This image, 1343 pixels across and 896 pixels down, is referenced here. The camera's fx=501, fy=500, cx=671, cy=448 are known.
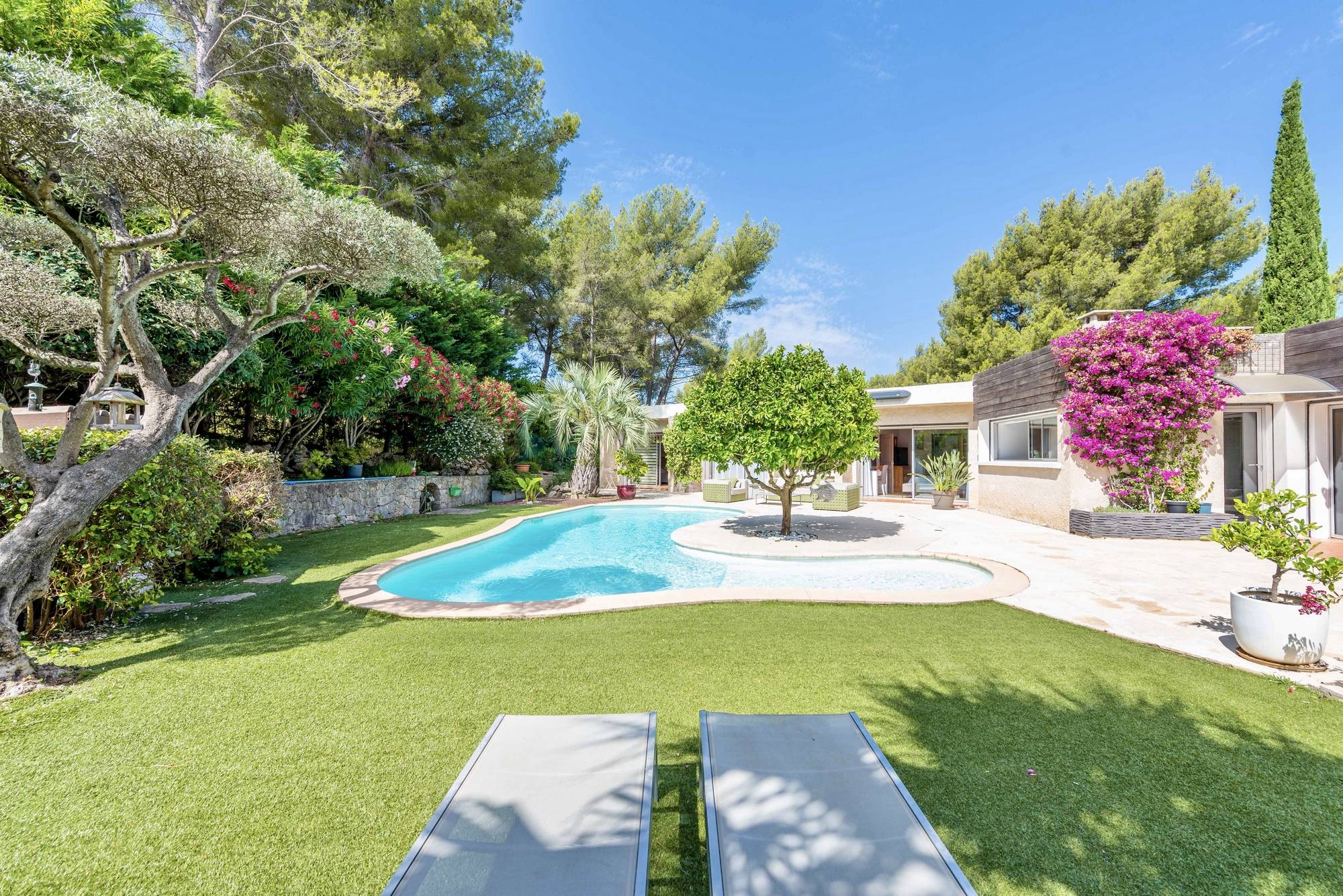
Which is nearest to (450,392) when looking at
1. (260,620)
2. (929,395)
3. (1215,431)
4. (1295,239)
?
(260,620)

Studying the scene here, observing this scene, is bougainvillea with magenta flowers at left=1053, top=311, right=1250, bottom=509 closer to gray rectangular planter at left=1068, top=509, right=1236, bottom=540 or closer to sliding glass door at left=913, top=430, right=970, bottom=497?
gray rectangular planter at left=1068, top=509, right=1236, bottom=540

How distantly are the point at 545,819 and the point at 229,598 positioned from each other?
5.88 metres

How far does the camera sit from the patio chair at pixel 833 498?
1377 centimetres

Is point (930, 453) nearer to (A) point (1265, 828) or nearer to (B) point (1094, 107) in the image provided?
(B) point (1094, 107)

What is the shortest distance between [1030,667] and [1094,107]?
21.7 meters

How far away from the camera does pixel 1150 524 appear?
9211 mm

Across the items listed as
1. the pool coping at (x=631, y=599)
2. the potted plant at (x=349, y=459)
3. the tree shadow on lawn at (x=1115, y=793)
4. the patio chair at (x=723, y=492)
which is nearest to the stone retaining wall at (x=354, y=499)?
the potted plant at (x=349, y=459)

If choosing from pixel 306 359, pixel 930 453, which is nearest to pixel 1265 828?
pixel 306 359

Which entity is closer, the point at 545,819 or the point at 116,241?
the point at 545,819

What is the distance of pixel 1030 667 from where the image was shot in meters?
3.76

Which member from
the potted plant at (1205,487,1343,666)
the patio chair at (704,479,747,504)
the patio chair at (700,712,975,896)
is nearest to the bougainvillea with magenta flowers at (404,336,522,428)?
the patio chair at (704,479,747,504)

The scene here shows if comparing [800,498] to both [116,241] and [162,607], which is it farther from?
[116,241]

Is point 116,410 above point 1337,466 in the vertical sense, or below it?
above

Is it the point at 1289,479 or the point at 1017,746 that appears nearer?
the point at 1017,746
